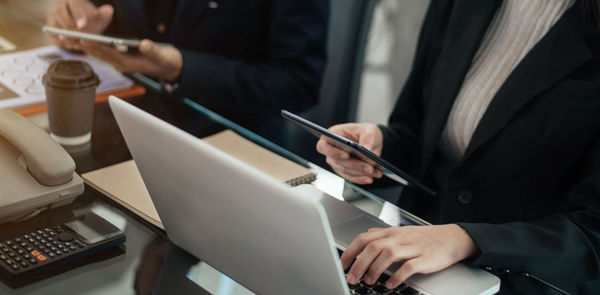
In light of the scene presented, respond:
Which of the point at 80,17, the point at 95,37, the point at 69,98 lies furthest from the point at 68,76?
the point at 80,17

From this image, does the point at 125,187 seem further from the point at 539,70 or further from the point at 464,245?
the point at 539,70

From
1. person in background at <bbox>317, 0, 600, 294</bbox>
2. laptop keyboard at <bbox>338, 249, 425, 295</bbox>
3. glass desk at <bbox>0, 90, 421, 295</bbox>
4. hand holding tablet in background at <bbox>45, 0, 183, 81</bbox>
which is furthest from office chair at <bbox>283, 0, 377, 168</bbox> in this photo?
laptop keyboard at <bbox>338, 249, 425, 295</bbox>

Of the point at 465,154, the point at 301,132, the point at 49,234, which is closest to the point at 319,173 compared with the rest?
the point at 465,154

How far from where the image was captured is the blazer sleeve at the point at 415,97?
1.47 metres

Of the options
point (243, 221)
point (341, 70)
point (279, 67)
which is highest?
point (243, 221)

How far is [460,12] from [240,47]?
80cm

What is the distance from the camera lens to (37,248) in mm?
941

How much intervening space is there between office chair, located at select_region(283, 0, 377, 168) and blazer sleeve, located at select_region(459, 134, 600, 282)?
4.91 feet

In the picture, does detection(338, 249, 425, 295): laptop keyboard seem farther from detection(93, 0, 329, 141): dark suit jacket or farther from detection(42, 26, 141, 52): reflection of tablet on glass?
detection(93, 0, 329, 141): dark suit jacket

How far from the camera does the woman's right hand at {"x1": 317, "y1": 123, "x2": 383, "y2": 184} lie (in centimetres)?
125

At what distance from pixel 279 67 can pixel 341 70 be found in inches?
30.0

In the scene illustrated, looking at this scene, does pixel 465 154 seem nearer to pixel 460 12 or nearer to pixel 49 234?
pixel 460 12

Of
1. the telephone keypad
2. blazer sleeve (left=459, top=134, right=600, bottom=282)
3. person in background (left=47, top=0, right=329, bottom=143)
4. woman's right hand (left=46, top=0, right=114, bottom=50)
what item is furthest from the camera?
person in background (left=47, top=0, right=329, bottom=143)

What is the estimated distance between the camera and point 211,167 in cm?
78
